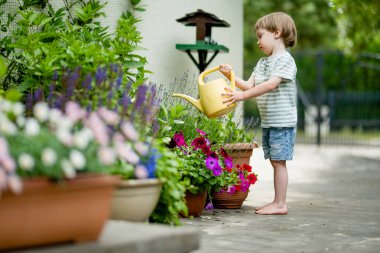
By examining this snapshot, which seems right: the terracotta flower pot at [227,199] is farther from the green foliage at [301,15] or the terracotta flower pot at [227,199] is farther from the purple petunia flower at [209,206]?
the green foliage at [301,15]

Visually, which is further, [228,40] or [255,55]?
[255,55]

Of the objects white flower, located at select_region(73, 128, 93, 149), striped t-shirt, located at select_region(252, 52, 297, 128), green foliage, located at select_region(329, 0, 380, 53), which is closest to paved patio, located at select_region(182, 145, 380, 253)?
striped t-shirt, located at select_region(252, 52, 297, 128)

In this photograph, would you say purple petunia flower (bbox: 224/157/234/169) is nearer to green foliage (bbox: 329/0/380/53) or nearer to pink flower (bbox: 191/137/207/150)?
pink flower (bbox: 191/137/207/150)

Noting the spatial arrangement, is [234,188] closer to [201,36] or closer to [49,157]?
[201,36]

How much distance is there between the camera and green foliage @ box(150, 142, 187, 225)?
11.7 feet

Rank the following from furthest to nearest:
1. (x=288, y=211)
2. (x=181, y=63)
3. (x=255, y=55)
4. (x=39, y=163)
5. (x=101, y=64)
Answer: (x=255, y=55)
(x=181, y=63)
(x=288, y=211)
(x=101, y=64)
(x=39, y=163)

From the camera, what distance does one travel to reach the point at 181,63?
6.27m

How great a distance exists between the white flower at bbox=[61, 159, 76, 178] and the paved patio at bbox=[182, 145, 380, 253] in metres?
1.20

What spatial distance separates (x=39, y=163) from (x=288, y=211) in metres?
→ 2.93

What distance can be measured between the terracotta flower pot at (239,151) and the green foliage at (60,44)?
3.25ft

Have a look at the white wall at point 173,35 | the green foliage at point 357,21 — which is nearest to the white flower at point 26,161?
the white wall at point 173,35

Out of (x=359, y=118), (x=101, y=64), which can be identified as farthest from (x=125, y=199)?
(x=359, y=118)

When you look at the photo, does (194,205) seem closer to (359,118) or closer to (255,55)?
(359,118)

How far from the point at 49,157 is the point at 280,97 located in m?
2.74
